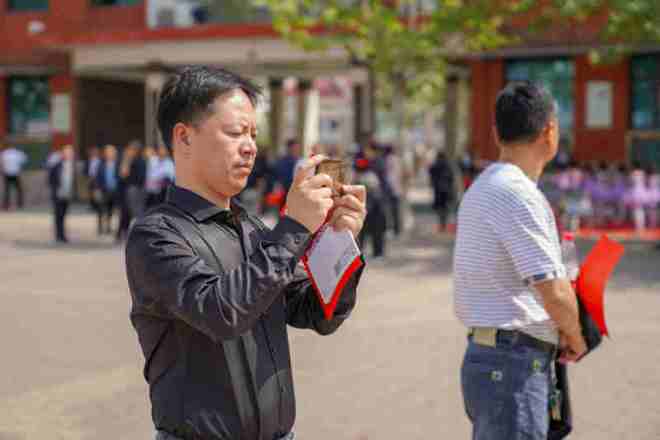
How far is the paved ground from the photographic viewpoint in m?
5.57

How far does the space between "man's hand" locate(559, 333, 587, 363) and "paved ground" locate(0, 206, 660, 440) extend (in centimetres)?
238

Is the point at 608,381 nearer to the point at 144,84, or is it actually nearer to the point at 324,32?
the point at 324,32

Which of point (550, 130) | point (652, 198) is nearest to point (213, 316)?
point (550, 130)

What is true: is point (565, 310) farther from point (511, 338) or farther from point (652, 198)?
point (652, 198)

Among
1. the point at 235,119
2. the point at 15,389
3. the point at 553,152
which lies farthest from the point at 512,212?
the point at 15,389

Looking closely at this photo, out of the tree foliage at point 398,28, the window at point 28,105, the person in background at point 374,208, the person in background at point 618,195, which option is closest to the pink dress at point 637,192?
the person in background at point 618,195

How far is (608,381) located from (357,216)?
483cm

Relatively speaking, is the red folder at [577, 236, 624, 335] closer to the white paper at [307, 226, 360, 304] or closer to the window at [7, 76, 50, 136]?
the white paper at [307, 226, 360, 304]

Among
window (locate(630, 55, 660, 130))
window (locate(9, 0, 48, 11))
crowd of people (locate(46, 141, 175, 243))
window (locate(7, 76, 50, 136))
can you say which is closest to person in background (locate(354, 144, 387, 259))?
crowd of people (locate(46, 141, 175, 243))

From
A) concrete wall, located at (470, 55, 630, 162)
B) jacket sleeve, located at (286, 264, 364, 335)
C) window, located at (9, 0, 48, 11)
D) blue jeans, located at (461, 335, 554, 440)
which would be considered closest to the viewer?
jacket sleeve, located at (286, 264, 364, 335)

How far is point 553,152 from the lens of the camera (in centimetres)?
326

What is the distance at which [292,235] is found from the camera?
210cm

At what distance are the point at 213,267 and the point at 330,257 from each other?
0.96ft

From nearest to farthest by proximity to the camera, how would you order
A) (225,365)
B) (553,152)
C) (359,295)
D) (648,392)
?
1. (225,365)
2. (553,152)
3. (648,392)
4. (359,295)
